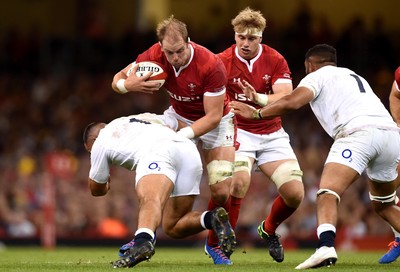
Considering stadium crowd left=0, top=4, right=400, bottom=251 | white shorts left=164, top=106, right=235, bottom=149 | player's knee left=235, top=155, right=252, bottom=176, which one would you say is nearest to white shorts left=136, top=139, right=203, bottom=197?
white shorts left=164, top=106, right=235, bottom=149

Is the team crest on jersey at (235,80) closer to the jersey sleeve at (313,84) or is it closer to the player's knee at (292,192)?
the player's knee at (292,192)

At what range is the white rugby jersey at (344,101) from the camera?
34.9 ft

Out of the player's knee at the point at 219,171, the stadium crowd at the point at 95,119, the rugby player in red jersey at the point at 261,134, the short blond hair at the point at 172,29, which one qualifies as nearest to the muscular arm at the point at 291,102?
the player's knee at the point at 219,171

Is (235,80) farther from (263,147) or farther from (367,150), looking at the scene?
(367,150)

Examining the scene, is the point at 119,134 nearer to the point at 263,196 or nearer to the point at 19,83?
the point at 263,196

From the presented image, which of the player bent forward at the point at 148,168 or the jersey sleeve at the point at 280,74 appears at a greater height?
the jersey sleeve at the point at 280,74

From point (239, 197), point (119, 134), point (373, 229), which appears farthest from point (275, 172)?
point (373, 229)

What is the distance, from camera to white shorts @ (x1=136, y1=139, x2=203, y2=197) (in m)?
10.2

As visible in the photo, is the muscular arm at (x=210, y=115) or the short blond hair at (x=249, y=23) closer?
the muscular arm at (x=210, y=115)

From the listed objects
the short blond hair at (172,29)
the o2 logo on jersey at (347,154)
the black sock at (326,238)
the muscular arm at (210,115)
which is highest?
the short blond hair at (172,29)

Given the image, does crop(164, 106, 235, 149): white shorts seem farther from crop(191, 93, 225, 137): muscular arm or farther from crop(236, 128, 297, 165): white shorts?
crop(236, 128, 297, 165): white shorts

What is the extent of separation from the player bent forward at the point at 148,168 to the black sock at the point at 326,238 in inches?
41.0

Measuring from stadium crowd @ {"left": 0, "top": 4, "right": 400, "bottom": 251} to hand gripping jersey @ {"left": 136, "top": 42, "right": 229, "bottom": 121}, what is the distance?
925cm

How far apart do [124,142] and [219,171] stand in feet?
4.97
